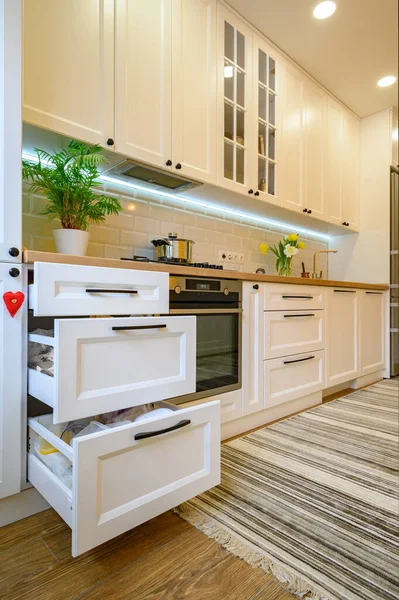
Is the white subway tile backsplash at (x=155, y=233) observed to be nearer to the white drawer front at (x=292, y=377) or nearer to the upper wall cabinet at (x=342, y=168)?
the upper wall cabinet at (x=342, y=168)

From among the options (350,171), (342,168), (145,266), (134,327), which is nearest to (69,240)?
(145,266)

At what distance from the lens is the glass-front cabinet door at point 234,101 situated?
6.86 ft

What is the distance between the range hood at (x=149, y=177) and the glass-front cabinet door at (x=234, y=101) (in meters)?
0.25

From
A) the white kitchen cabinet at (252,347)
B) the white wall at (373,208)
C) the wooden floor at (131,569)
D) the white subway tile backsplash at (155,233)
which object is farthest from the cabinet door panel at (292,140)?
the wooden floor at (131,569)

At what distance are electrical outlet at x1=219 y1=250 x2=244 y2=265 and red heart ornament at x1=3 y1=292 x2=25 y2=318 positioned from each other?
1.68 meters

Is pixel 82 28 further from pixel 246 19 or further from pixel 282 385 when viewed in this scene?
pixel 282 385

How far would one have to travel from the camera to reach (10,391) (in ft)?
3.60

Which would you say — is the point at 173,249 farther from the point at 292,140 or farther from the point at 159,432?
the point at 292,140

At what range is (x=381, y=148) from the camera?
11.1 feet

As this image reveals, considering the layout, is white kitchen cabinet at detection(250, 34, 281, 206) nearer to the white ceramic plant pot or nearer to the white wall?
the white ceramic plant pot

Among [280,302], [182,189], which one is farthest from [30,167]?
[280,302]

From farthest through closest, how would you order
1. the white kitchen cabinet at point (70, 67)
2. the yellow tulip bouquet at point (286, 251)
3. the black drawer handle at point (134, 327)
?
the yellow tulip bouquet at point (286, 251) → the white kitchen cabinet at point (70, 67) → the black drawer handle at point (134, 327)

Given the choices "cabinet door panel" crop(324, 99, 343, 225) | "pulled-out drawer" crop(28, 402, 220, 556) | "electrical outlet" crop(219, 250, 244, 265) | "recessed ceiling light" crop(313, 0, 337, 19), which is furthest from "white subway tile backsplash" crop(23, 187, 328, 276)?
"recessed ceiling light" crop(313, 0, 337, 19)

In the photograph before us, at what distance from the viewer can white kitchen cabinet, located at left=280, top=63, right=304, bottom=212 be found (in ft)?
8.46
